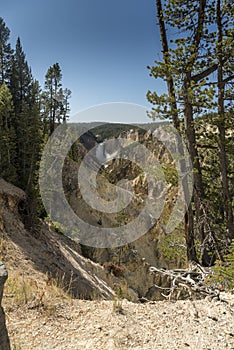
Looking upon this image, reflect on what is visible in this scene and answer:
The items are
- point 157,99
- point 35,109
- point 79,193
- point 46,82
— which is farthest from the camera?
point 46,82

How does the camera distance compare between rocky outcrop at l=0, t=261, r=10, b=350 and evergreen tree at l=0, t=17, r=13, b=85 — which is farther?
evergreen tree at l=0, t=17, r=13, b=85

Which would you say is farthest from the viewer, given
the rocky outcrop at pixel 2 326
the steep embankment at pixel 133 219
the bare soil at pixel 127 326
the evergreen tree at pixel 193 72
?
the steep embankment at pixel 133 219

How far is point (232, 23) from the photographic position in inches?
310

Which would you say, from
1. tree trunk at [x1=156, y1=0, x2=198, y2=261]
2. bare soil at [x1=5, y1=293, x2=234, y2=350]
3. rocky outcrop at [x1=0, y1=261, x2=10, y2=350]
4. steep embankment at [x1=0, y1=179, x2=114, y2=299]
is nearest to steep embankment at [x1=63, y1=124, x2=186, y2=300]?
steep embankment at [x1=0, y1=179, x2=114, y2=299]

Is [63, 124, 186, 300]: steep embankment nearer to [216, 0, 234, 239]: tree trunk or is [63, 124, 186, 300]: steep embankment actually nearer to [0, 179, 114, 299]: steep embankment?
[0, 179, 114, 299]: steep embankment

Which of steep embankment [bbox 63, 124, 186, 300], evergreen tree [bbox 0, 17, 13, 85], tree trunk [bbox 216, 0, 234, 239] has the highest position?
evergreen tree [bbox 0, 17, 13, 85]

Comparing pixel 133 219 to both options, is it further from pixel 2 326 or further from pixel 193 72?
pixel 2 326

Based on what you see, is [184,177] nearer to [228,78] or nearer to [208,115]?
[208,115]

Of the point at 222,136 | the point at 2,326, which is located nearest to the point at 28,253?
the point at 222,136

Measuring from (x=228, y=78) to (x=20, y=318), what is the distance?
8.52 m

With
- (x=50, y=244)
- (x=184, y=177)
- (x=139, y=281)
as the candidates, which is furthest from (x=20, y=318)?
(x=139, y=281)

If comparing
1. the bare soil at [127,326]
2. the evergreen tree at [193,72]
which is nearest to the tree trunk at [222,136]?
the evergreen tree at [193,72]

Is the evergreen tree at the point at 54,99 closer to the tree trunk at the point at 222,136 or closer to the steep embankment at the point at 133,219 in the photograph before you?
the steep embankment at the point at 133,219

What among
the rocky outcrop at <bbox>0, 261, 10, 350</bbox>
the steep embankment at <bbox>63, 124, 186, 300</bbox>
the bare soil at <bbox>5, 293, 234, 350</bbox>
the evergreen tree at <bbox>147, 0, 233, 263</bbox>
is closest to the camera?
the rocky outcrop at <bbox>0, 261, 10, 350</bbox>
